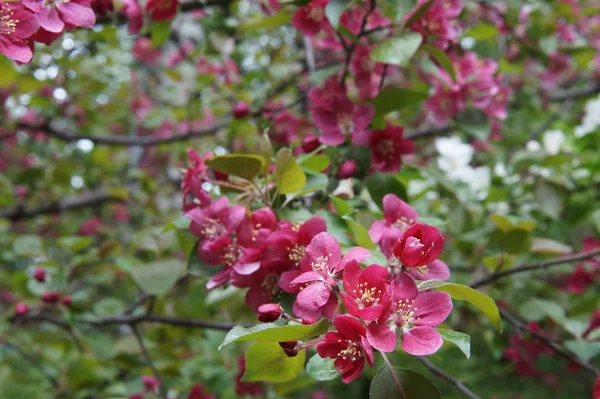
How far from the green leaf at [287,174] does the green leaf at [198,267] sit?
0.18 m

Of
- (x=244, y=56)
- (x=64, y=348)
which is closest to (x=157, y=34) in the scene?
(x=244, y=56)

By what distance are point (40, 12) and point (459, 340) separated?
0.79 meters

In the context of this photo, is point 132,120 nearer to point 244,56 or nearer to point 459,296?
point 244,56

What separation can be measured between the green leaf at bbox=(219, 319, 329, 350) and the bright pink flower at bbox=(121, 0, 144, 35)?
94cm

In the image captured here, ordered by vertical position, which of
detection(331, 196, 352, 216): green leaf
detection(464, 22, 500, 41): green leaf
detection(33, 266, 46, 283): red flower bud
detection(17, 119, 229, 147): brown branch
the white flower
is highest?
detection(464, 22, 500, 41): green leaf

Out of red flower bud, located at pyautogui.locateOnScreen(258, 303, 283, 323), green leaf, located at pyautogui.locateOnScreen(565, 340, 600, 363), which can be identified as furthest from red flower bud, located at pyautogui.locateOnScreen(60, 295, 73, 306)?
green leaf, located at pyautogui.locateOnScreen(565, 340, 600, 363)

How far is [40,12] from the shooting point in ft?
2.77

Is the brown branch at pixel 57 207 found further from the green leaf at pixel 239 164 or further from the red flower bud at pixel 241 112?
the green leaf at pixel 239 164

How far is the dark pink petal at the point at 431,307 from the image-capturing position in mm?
682

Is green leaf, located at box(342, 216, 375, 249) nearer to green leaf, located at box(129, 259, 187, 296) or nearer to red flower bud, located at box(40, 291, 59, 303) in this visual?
green leaf, located at box(129, 259, 187, 296)

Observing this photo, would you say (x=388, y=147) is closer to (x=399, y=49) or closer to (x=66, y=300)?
(x=399, y=49)

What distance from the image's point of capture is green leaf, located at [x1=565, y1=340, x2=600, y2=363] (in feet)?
4.05

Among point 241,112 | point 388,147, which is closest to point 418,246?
point 388,147

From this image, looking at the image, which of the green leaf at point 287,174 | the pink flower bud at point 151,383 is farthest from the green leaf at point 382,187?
the pink flower bud at point 151,383
